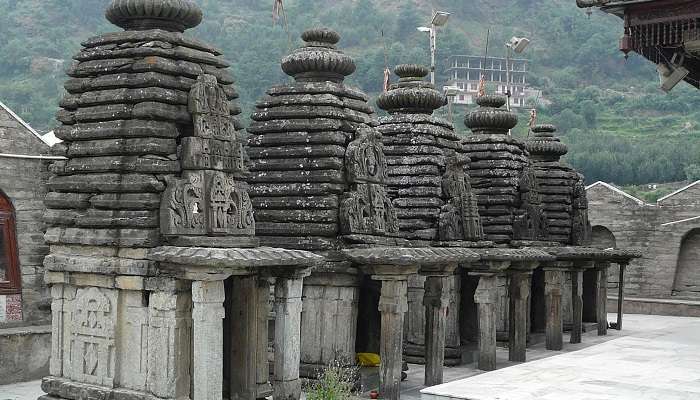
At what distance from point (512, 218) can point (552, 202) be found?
176 inches

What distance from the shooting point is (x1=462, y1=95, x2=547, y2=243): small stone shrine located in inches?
889

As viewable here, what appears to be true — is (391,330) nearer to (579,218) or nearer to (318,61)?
(318,61)

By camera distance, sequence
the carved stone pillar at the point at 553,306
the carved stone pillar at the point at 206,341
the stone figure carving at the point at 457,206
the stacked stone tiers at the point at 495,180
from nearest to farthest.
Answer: the carved stone pillar at the point at 206,341
the stone figure carving at the point at 457,206
the stacked stone tiers at the point at 495,180
the carved stone pillar at the point at 553,306

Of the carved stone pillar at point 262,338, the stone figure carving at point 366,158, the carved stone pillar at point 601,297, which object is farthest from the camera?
the carved stone pillar at point 601,297

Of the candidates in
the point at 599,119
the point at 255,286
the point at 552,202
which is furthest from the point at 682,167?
the point at 255,286

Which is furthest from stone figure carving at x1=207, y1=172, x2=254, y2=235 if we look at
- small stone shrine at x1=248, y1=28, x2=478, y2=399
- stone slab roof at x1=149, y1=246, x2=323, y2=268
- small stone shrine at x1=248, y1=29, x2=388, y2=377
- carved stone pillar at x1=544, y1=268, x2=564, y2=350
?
carved stone pillar at x1=544, y1=268, x2=564, y2=350

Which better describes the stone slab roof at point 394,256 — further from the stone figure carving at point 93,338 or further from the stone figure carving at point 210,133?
the stone figure carving at point 93,338

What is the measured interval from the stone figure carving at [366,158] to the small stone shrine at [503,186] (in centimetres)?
624

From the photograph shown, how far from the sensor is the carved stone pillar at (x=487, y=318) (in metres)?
19.8

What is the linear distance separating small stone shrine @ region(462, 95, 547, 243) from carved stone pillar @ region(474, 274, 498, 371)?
2662mm

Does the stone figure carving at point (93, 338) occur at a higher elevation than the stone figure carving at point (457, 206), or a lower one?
lower

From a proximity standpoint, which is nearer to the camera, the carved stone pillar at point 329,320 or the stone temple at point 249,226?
the stone temple at point 249,226

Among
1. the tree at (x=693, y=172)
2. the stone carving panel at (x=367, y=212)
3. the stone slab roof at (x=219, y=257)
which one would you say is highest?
the tree at (x=693, y=172)

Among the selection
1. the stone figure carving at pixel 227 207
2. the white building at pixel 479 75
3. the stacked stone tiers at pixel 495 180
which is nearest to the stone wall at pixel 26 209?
the stone figure carving at pixel 227 207
